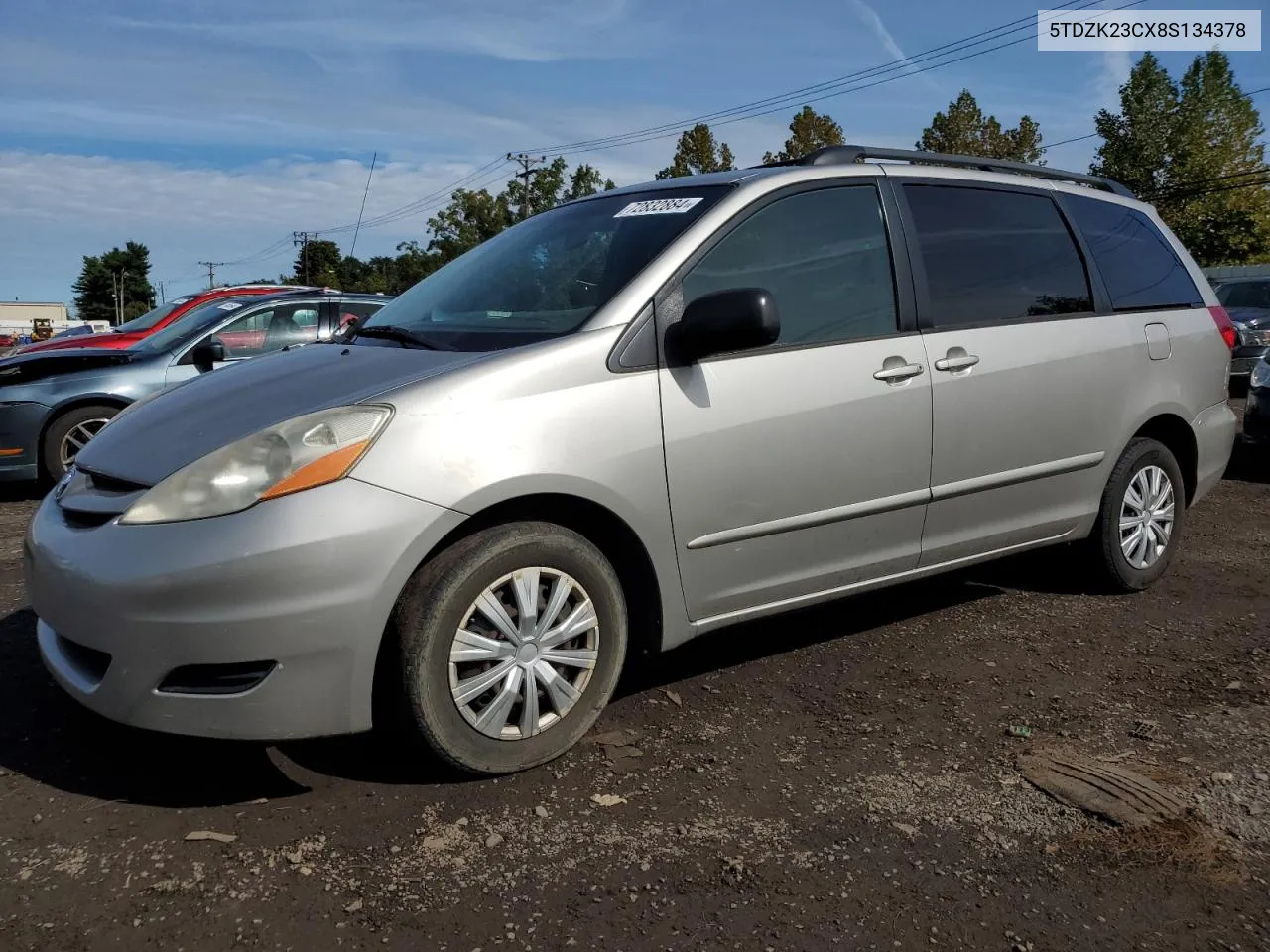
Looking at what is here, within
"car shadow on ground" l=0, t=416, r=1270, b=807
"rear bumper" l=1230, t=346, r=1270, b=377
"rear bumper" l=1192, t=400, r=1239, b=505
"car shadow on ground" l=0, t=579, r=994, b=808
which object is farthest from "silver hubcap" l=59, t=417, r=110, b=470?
"rear bumper" l=1230, t=346, r=1270, b=377

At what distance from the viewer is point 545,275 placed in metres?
3.75

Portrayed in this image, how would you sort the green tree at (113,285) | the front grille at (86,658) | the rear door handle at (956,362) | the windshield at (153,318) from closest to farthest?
the front grille at (86,658) → the rear door handle at (956,362) → the windshield at (153,318) → the green tree at (113,285)

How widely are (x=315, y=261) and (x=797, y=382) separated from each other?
64.2 meters

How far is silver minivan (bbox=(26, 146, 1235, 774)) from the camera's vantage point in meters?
2.69

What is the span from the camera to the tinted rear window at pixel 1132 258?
15.5 feet

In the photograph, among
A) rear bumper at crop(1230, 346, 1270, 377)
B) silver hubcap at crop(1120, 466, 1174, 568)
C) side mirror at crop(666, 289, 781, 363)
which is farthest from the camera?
rear bumper at crop(1230, 346, 1270, 377)

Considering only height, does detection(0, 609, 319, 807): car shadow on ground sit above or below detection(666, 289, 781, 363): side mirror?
below

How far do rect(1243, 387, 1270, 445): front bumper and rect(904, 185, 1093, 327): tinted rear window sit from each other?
4893 millimetres

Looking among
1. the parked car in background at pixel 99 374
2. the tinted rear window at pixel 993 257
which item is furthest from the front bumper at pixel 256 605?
the parked car in background at pixel 99 374

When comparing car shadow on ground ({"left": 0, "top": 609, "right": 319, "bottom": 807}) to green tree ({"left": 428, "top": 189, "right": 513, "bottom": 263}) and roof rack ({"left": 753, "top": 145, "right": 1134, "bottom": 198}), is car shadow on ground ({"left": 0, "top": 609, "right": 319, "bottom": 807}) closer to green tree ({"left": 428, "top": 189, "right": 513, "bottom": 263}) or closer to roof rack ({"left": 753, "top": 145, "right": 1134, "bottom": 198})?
roof rack ({"left": 753, "top": 145, "right": 1134, "bottom": 198})

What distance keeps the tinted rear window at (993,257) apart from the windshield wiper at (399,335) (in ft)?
5.78

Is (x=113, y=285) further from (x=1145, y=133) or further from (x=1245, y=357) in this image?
(x=1245, y=357)

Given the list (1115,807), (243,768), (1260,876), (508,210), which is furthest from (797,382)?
(508,210)

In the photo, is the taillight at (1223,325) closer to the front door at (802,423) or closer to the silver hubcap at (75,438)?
the front door at (802,423)
